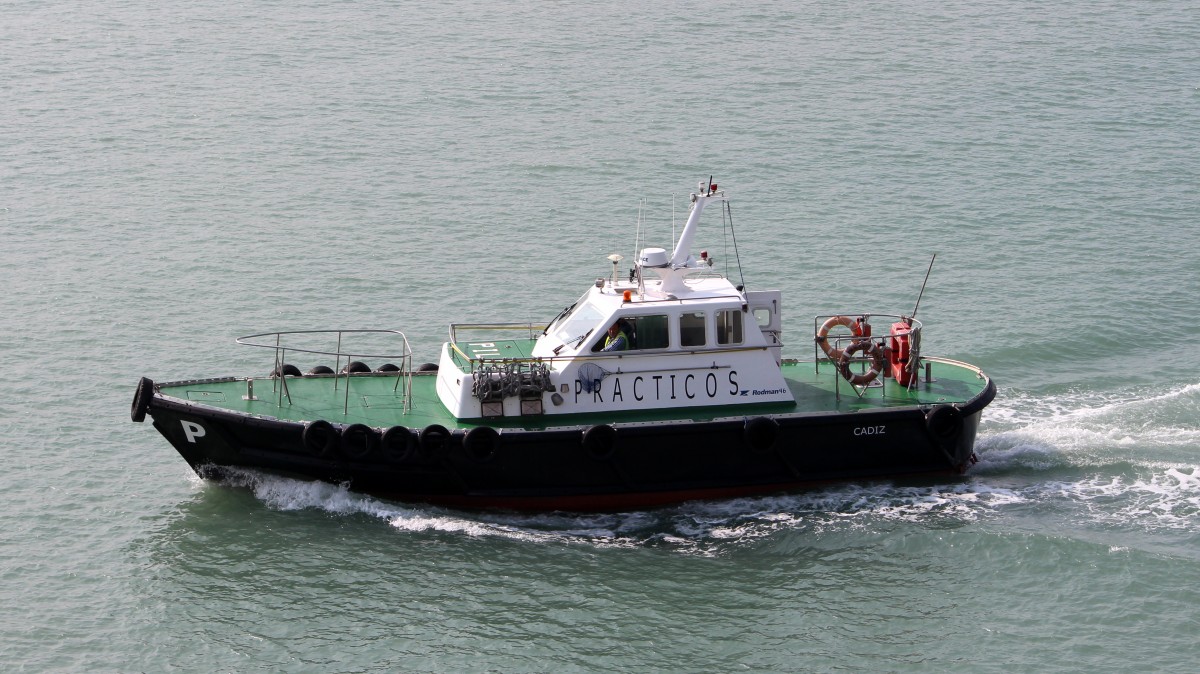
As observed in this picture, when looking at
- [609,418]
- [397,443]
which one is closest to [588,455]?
[609,418]

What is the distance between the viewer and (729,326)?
17.3m

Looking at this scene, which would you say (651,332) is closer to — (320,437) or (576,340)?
(576,340)

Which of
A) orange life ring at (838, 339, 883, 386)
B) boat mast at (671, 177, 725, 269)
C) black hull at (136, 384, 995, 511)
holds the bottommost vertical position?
black hull at (136, 384, 995, 511)

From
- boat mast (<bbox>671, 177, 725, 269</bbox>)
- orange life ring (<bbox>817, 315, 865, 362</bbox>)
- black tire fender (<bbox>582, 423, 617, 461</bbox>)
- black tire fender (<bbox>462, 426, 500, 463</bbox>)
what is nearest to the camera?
black tire fender (<bbox>462, 426, 500, 463</bbox>)

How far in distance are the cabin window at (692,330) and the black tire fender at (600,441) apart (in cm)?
148

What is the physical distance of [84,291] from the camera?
955 inches

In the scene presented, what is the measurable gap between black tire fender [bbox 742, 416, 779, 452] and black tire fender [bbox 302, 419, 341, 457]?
4.77 m

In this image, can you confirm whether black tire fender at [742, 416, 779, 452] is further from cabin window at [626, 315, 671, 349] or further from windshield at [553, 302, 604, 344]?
windshield at [553, 302, 604, 344]

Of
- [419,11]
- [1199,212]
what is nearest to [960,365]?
[1199,212]

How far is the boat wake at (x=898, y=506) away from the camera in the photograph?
16562mm

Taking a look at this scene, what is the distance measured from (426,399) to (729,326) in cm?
385

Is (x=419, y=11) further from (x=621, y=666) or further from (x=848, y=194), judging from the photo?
(x=621, y=666)

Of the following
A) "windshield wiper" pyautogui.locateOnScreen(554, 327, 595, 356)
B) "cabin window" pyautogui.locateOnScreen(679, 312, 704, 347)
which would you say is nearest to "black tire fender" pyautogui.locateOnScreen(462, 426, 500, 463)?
"windshield wiper" pyautogui.locateOnScreen(554, 327, 595, 356)

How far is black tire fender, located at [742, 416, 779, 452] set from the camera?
16828 millimetres
